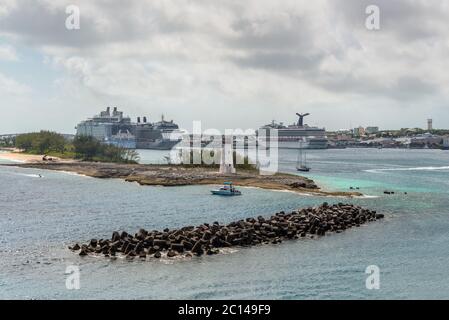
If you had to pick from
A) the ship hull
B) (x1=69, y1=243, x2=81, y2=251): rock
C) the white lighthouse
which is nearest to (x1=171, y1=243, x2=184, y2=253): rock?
(x1=69, y1=243, x2=81, y2=251): rock

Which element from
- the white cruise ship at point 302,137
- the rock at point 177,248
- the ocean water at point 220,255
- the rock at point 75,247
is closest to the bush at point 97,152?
the ocean water at point 220,255

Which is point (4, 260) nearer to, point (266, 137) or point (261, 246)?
point (261, 246)

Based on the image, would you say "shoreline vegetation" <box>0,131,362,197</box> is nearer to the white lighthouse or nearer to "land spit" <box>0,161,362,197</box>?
"land spit" <box>0,161,362,197</box>

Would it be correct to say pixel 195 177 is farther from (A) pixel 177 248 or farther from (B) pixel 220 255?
(B) pixel 220 255

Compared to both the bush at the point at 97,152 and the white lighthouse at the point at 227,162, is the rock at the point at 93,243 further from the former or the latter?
the bush at the point at 97,152

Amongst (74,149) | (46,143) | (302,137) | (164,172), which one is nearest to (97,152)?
(74,149)

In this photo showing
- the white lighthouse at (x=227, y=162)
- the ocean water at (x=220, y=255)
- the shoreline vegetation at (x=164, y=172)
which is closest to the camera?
the ocean water at (x=220, y=255)

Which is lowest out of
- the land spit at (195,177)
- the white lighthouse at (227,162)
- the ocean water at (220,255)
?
the ocean water at (220,255)
